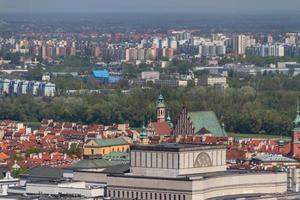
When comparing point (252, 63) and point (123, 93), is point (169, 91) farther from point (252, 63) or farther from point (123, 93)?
point (252, 63)

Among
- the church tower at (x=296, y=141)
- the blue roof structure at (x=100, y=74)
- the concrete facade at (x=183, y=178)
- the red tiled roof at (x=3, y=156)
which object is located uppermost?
the concrete facade at (x=183, y=178)

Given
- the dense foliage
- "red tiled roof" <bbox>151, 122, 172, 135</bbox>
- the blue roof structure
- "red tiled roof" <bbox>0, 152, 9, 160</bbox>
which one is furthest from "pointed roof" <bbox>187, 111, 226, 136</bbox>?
the blue roof structure

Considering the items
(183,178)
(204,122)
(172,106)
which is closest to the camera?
(183,178)

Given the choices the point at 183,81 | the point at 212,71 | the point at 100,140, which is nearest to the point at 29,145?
the point at 100,140

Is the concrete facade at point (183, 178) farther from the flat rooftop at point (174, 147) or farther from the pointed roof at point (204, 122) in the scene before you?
the pointed roof at point (204, 122)

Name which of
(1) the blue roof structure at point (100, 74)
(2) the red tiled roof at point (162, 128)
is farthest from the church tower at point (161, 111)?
(1) the blue roof structure at point (100, 74)

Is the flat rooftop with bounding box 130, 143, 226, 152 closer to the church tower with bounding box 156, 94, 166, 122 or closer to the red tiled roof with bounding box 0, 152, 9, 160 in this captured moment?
the red tiled roof with bounding box 0, 152, 9, 160

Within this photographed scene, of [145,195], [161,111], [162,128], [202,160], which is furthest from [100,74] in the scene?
[145,195]

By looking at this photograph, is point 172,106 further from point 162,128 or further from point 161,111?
point 162,128
